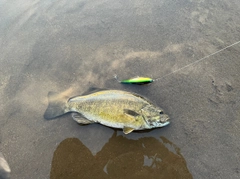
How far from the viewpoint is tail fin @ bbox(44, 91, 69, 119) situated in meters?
4.10

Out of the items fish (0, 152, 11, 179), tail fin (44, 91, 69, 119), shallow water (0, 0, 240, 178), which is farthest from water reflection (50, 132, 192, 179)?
fish (0, 152, 11, 179)

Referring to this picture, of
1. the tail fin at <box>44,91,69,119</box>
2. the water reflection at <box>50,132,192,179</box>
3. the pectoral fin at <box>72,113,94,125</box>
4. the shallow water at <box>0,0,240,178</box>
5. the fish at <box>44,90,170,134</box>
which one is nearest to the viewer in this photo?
the water reflection at <box>50,132,192,179</box>

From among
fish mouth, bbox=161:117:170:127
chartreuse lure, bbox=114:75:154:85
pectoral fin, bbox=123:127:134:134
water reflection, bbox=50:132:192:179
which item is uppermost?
chartreuse lure, bbox=114:75:154:85

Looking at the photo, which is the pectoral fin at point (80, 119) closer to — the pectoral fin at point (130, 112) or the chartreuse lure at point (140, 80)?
the pectoral fin at point (130, 112)

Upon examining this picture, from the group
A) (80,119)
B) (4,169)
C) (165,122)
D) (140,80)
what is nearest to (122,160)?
(165,122)

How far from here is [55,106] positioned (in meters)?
4.16

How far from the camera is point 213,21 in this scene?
4891 millimetres

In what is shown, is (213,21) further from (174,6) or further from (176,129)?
(176,129)

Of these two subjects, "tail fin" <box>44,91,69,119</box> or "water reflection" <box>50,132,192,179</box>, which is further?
"tail fin" <box>44,91,69,119</box>

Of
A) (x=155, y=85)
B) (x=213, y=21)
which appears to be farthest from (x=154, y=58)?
(x=213, y=21)

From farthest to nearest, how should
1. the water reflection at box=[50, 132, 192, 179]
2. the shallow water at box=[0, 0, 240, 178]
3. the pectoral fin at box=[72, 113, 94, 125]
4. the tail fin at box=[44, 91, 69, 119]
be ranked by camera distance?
1. the tail fin at box=[44, 91, 69, 119]
2. the pectoral fin at box=[72, 113, 94, 125]
3. the shallow water at box=[0, 0, 240, 178]
4. the water reflection at box=[50, 132, 192, 179]

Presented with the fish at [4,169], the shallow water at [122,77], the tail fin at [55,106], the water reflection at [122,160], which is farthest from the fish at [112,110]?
the fish at [4,169]

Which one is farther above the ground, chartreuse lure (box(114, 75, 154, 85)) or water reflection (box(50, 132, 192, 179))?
chartreuse lure (box(114, 75, 154, 85))

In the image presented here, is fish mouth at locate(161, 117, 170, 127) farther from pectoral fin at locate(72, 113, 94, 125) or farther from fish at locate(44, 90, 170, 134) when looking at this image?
pectoral fin at locate(72, 113, 94, 125)
